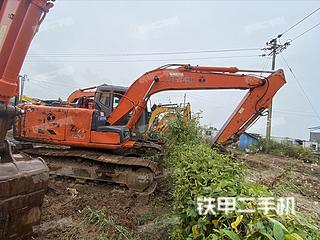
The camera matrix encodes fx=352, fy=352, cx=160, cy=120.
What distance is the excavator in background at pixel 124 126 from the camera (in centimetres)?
772

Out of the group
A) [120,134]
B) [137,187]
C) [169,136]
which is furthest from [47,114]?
[169,136]

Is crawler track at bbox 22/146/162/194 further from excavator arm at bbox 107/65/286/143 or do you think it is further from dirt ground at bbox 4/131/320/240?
excavator arm at bbox 107/65/286/143

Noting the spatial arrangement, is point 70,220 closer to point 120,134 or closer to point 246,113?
point 120,134

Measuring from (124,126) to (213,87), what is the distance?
93.6 inches

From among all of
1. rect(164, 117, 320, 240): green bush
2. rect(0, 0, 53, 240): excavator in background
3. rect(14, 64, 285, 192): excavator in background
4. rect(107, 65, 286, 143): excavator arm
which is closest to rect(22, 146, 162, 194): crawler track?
rect(14, 64, 285, 192): excavator in background

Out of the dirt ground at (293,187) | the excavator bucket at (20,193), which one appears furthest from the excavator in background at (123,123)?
the excavator bucket at (20,193)

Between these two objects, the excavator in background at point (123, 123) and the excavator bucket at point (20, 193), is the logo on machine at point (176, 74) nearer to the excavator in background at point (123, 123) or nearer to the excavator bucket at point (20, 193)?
the excavator in background at point (123, 123)

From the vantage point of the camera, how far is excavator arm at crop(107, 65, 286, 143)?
326 inches

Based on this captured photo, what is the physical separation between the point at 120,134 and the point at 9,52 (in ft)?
14.7

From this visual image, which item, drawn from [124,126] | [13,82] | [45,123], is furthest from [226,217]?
[45,123]

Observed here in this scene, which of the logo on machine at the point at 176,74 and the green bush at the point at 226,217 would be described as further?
the logo on machine at the point at 176,74

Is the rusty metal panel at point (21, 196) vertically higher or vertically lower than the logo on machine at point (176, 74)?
lower

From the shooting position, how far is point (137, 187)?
24.3 feet

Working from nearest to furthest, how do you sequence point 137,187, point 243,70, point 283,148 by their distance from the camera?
point 137,187, point 243,70, point 283,148
